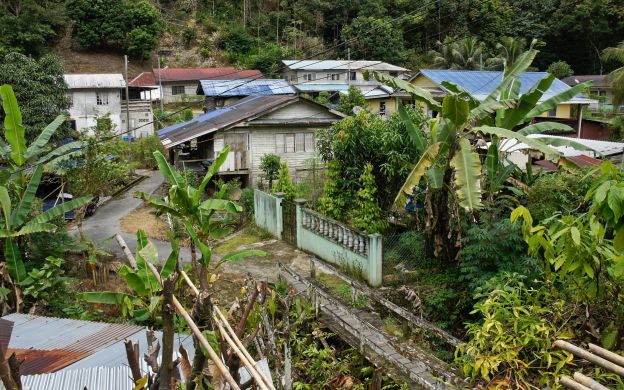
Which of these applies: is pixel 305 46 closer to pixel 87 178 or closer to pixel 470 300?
pixel 87 178

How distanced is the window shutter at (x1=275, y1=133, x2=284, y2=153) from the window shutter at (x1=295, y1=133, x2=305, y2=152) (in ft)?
1.91

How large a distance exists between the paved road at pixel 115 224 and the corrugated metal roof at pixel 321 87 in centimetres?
1626

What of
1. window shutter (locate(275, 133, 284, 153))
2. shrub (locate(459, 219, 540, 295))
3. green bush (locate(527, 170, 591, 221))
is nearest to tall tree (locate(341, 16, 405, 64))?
window shutter (locate(275, 133, 284, 153))

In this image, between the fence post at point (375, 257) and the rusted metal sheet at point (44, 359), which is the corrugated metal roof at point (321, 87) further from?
the rusted metal sheet at point (44, 359)

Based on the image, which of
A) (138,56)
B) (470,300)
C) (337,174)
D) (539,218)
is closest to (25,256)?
(337,174)

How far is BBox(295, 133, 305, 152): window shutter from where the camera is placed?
19.1m

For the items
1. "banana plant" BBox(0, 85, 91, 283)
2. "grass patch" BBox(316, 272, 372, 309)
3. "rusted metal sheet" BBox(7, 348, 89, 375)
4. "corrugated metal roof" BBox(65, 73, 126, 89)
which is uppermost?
"corrugated metal roof" BBox(65, 73, 126, 89)

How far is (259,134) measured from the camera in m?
18.5

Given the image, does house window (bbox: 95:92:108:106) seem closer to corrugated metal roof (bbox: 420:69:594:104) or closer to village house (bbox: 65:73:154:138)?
village house (bbox: 65:73:154:138)

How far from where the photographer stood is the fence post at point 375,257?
395 inches

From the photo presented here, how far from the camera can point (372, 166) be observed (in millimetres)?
11445

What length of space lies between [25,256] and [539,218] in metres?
9.48

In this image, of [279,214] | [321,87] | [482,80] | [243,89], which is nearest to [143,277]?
[279,214]

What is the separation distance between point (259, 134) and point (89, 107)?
1822 centimetres
